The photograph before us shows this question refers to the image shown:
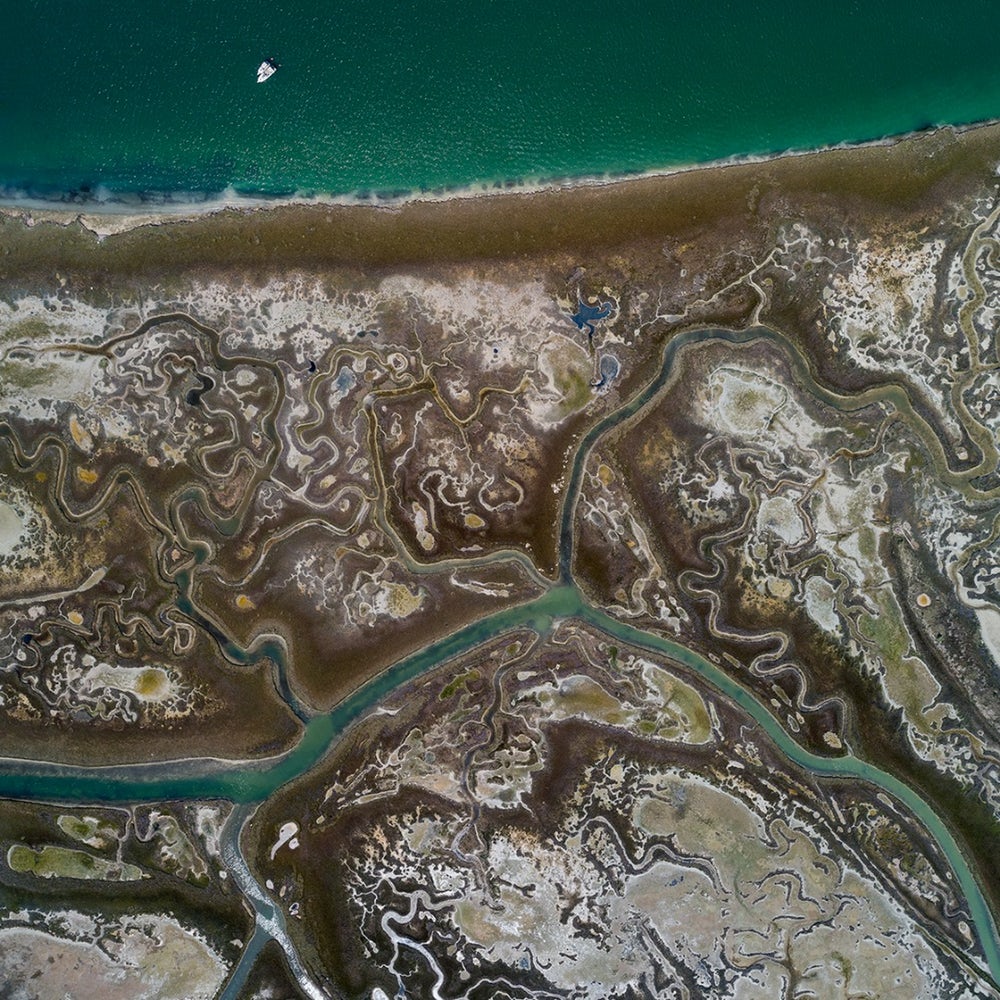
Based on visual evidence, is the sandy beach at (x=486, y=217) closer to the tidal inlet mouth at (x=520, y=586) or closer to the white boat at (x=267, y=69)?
the tidal inlet mouth at (x=520, y=586)

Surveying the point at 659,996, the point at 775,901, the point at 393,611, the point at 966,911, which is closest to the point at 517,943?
the point at 659,996

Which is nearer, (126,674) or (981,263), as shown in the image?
(981,263)

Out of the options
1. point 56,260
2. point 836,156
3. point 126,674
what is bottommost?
point 126,674

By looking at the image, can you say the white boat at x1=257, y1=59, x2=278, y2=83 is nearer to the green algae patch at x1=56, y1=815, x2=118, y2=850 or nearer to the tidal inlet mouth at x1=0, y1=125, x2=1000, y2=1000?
the tidal inlet mouth at x1=0, y1=125, x2=1000, y2=1000

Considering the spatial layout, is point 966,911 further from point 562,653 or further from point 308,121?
point 308,121

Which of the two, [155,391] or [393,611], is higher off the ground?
[155,391]

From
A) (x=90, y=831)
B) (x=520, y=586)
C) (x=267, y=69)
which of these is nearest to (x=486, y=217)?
(x=267, y=69)

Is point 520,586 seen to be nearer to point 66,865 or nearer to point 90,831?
point 90,831

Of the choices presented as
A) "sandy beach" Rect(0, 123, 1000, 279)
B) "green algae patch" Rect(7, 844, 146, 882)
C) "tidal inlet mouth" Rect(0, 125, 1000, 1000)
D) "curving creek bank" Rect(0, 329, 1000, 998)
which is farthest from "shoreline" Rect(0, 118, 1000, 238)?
"green algae patch" Rect(7, 844, 146, 882)
